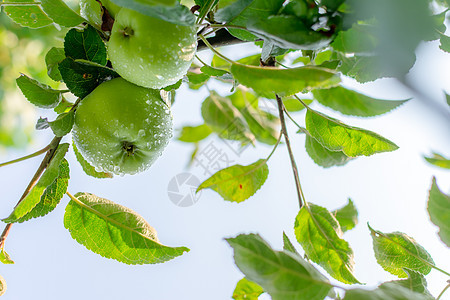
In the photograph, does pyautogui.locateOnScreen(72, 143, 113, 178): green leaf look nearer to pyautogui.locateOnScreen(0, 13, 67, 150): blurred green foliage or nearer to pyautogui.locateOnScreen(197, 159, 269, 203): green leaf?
pyautogui.locateOnScreen(197, 159, 269, 203): green leaf

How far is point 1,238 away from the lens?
0.62 meters

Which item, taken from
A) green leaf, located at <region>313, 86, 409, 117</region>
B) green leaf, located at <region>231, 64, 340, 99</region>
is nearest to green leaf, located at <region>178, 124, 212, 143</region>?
green leaf, located at <region>313, 86, 409, 117</region>

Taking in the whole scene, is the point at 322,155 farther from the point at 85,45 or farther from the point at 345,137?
the point at 85,45

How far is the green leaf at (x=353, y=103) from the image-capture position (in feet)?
2.10

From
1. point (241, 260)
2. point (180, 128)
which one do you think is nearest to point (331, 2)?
point (241, 260)

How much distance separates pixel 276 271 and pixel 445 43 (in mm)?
506

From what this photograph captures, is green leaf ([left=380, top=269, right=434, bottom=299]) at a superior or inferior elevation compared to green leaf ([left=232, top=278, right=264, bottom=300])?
superior

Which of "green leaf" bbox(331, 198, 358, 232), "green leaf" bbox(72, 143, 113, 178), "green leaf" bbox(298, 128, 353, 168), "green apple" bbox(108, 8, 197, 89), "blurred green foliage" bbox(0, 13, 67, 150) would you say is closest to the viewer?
"green apple" bbox(108, 8, 197, 89)

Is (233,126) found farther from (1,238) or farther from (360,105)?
(1,238)

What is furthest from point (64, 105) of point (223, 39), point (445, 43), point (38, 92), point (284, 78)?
point (445, 43)

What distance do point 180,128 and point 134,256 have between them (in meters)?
0.58

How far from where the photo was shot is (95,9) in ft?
1.83

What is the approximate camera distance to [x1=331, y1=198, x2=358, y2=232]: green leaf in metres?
0.99

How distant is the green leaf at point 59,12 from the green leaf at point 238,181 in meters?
0.36
